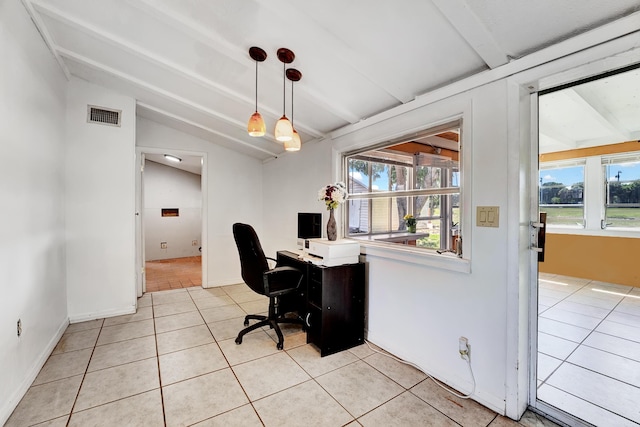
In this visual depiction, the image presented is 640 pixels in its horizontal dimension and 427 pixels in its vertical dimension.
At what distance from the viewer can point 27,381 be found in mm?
1864

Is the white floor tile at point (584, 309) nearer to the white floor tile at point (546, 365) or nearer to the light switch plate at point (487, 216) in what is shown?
the white floor tile at point (546, 365)

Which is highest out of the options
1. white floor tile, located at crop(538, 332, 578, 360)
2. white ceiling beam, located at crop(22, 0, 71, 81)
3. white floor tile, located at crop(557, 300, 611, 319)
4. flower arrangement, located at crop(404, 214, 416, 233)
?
white ceiling beam, located at crop(22, 0, 71, 81)

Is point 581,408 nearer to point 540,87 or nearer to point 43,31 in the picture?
point 540,87

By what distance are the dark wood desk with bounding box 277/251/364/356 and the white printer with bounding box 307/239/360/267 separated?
0.05 meters

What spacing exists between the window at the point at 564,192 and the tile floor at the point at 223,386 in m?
4.57

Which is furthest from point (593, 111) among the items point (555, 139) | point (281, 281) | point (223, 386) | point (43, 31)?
point (43, 31)

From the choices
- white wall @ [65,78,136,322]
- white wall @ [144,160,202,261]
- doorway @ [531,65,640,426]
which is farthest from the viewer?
white wall @ [144,160,202,261]

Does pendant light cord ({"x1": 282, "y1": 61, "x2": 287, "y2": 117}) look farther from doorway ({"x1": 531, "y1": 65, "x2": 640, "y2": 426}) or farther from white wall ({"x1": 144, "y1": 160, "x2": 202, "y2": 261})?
white wall ({"x1": 144, "y1": 160, "x2": 202, "y2": 261})

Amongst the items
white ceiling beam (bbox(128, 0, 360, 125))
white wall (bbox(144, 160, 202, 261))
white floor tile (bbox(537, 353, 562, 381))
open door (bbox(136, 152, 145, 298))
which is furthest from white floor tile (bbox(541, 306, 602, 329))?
white wall (bbox(144, 160, 202, 261))

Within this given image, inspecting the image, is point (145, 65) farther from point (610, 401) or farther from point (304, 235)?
point (610, 401)

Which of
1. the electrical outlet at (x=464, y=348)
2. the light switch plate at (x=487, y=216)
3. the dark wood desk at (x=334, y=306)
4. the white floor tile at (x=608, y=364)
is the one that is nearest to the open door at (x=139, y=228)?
the dark wood desk at (x=334, y=306)

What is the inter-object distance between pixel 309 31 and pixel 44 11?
199 cm

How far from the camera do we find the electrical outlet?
1.80 meters

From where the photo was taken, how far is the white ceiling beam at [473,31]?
4.38ft
